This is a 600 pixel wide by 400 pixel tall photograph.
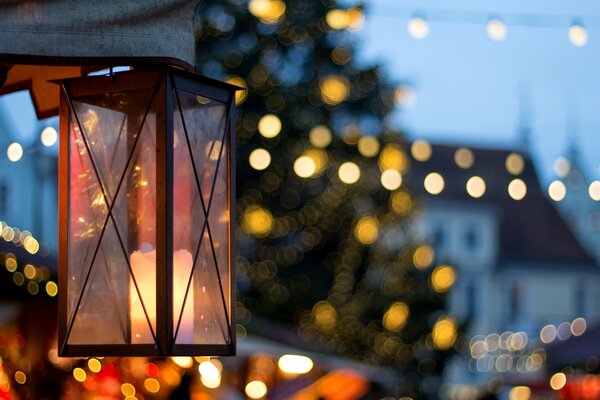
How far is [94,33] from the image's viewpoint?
2.43 m

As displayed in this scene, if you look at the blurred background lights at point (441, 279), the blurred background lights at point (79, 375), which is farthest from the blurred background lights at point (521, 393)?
the blurred background lights at point (79, 375)

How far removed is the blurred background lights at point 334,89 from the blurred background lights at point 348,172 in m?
1.49

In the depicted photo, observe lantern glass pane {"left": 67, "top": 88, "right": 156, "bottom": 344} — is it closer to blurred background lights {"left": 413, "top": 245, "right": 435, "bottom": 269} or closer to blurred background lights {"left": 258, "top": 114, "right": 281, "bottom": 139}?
blurred background lights {"left": 258, "top": 114, "right": 281, "bottom": 139}

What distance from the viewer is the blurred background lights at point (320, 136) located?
21.4m

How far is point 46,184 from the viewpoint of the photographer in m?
45.2

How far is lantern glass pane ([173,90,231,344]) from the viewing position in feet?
8.35

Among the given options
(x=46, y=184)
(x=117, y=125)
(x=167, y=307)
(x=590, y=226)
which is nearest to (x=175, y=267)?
(x=167, y=307)

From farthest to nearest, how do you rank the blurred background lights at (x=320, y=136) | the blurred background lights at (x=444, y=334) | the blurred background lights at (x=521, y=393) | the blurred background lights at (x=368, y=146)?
the blurred background lights at (x=444, y=334), the blurred background lights at (x=368, y=146), the blurred background lights at (x=521, y=393), the blurred background lights at (x=320, y=136)

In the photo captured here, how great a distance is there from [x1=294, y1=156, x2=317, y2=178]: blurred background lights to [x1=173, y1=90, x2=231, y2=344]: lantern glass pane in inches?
672

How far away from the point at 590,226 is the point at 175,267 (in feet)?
230

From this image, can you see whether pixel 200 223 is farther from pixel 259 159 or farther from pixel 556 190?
pixel 259 159

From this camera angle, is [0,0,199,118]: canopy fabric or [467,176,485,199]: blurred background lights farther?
[467,176,485,199]: blurred background lights

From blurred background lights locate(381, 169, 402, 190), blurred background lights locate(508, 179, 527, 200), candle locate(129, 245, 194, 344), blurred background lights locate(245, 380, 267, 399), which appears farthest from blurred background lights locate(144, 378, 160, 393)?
blurred background lights locate(381, 169, 402, 190)

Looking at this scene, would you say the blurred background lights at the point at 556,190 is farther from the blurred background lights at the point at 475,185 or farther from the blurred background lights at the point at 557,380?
the blurred background lights at the point at 557,380
